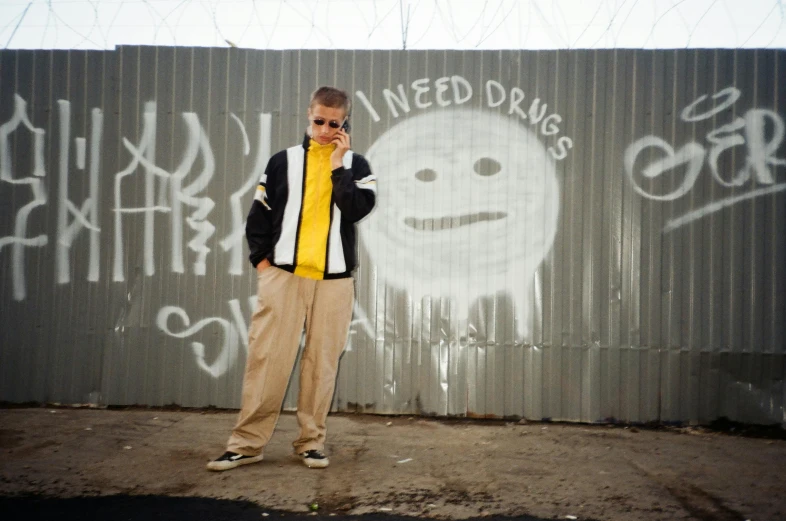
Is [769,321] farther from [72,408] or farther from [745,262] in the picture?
[72,408]

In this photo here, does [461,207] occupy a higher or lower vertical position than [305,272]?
higher

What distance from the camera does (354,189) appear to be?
11.2 feet

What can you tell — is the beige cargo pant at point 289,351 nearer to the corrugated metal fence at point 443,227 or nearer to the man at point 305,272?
the man at point 305,272

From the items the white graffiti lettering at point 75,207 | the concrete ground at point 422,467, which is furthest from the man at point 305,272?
the white graffiti lettering at point 75,207

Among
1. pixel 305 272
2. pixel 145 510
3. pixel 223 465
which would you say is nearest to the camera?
pixel 145 510

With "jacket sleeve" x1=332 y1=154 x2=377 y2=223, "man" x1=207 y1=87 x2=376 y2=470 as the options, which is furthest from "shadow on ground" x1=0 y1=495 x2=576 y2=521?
"jacket sleeve" x1=332 y1=154 x2=377 y2=223

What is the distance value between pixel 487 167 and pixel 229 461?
257 centimetres

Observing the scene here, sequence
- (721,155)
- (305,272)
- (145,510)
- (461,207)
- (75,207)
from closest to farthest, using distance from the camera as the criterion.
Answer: (145,510), (305,272), (721,155), (461,207), (75,207)

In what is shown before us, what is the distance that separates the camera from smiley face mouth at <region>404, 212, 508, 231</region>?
4695mm

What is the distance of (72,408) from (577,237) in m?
3.71

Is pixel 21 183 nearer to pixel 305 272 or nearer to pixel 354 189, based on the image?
pixel 305 272

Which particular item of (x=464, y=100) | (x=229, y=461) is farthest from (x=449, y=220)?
(x=229, y=461)

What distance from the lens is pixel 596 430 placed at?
4.45 metres

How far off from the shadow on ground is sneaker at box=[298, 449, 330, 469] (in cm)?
53
